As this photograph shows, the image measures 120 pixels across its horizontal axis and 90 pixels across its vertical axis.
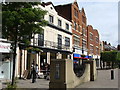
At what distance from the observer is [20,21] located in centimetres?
1129

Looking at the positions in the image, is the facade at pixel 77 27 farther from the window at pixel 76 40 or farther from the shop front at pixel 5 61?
the shop front at pixel 5 61

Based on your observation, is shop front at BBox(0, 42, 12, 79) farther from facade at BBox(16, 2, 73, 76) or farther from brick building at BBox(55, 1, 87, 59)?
brick building at BBox(55, 1, 87, 59)

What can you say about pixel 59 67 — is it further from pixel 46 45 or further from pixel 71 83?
pixel 46 45

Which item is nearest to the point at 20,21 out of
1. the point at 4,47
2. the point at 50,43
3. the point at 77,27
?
the point at 4,47

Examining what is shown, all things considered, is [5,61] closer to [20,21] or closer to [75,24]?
[20,21]

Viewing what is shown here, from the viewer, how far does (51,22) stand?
3425cm

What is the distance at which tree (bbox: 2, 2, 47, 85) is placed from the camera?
11391 mm

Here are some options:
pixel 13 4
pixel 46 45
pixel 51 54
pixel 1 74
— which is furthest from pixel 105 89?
pixel 51 54

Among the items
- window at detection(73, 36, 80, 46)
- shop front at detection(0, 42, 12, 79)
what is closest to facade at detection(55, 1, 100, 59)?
window at detection(73, 36, 80, 46)

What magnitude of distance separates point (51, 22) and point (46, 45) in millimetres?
4667

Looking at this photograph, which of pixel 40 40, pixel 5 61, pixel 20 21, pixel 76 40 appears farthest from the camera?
pixel 76 40

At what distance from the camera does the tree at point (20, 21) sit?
11.4m

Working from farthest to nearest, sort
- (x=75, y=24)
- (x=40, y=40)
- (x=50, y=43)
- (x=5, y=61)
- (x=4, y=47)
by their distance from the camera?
(x=75, y=24), (x=50, y=43), (x=40, y=40), (x=5, y=61), (x=4, y=47)

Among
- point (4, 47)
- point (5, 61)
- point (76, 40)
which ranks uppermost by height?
point (76, 40)
